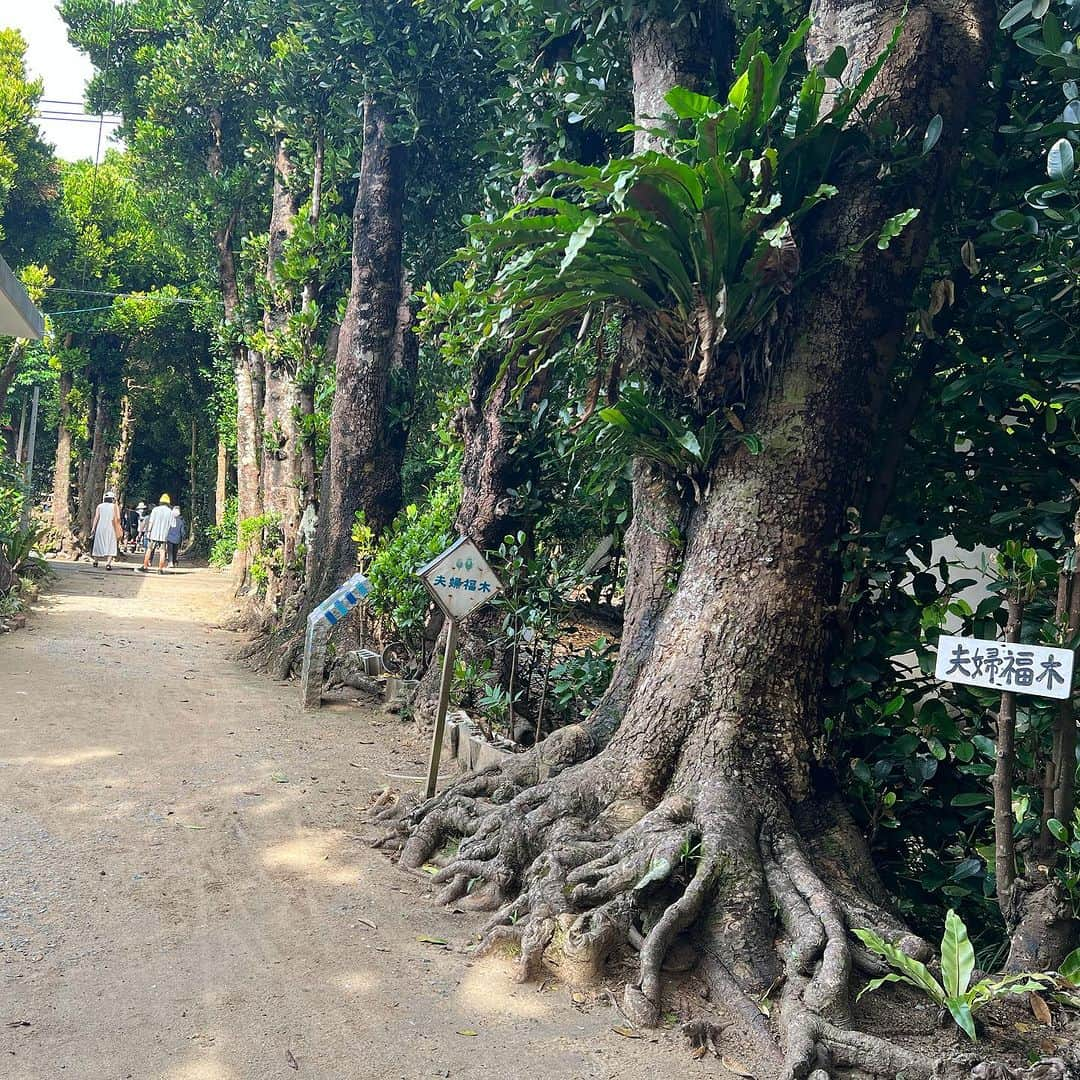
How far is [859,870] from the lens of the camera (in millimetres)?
4078

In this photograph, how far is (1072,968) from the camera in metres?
3.28

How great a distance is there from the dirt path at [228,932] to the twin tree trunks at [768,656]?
1.27 ft

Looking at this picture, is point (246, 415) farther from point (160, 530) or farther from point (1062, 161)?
point (1062, 161)

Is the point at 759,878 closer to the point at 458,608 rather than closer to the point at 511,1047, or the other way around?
the point at 511,1047

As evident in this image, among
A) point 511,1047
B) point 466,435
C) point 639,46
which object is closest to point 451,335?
point 466,435

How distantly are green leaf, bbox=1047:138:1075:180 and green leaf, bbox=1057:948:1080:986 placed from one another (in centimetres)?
292

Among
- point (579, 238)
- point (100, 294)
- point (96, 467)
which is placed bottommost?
point (96, 467)

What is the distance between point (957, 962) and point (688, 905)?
3.08ft

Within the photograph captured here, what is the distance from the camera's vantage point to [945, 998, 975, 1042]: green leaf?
3043 mm

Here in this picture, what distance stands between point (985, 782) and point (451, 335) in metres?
5.45

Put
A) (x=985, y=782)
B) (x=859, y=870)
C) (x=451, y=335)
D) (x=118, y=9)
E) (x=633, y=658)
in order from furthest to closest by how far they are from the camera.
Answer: (x=118, y=9) → (x=451, y=335) → (x=633, y=658) → (x=985, y=782) → (x=859, y=870)

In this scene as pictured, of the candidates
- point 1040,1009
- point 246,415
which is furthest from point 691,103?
point 246,415

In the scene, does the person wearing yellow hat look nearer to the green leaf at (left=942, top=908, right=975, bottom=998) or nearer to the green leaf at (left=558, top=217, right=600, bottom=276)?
the green leaf at (left=558, top=217, right=600, bottom=276)

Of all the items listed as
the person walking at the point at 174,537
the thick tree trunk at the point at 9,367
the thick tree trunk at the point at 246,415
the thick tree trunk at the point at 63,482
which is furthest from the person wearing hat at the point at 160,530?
the thick tree trunk at the point at 246,415
